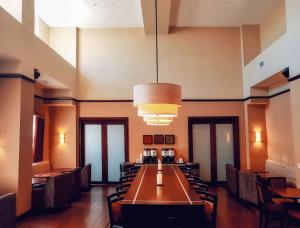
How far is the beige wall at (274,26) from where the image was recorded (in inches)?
316

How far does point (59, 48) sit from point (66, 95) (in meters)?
1.69

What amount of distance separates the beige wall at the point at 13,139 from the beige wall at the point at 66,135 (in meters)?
3.63

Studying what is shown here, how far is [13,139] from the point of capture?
580cm

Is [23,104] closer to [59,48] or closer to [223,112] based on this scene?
[59,48]

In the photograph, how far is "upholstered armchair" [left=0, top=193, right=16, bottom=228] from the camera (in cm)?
417

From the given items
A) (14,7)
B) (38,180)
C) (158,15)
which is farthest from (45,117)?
(158,15)

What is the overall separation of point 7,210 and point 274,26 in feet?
26.9

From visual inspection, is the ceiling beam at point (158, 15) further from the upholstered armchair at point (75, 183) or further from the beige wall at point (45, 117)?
the upholstered armchair at point (75, 183)

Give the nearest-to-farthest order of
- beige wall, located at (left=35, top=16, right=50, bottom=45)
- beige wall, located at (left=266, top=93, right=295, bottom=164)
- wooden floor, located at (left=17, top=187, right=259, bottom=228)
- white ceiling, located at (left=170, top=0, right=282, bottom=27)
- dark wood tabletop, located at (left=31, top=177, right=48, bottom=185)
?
wooden floor, located at (left=17, top=187, right=259, bottom=228), dark wood tabletop, located at (left=31, top=177, right=48, bottom=185), beige wall, located at (left=266, top=93, right=295, bottom=164), white ceiling, located at (left=170, top=0, right=282, bottom=27), beige wall, located at (left=35, top=16, right=50, bottom=45)

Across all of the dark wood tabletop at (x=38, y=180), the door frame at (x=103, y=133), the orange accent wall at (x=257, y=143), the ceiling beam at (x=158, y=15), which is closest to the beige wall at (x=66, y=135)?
the door frame at (x=103, y=133)

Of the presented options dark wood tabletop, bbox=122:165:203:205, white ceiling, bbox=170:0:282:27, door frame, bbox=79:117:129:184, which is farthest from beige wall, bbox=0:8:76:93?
white ceiling, bbox=170:0:282:27

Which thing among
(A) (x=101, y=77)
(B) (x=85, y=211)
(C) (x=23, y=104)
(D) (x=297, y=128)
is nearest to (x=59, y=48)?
(A) (x=101, y=77)

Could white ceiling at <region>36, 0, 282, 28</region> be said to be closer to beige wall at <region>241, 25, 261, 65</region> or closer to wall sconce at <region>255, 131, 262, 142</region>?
beige wall at <region>241, 25, 261, 65</region>

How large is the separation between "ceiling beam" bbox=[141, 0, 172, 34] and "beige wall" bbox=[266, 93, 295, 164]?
3.94 metres
